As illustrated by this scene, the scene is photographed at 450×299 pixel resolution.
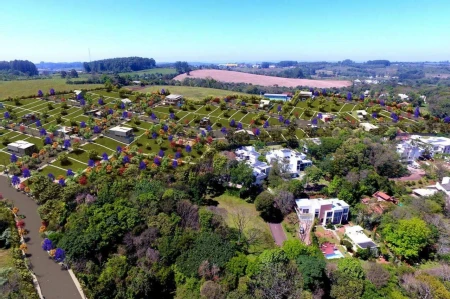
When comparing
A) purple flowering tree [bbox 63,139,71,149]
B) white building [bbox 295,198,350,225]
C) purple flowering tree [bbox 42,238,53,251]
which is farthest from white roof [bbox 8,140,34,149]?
white building [bbox 295,198,350,225]

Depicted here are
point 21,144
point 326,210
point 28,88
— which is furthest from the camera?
point 28,88

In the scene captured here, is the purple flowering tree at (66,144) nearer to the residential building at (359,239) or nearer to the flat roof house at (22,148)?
the flat roof house at (22,148)

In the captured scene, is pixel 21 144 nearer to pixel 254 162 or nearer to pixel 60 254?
pixel 60 254

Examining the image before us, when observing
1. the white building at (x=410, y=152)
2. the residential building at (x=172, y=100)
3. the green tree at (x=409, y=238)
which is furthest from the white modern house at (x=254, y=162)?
the residential building at (x=172, y=100)

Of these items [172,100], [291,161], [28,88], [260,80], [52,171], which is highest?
[260,80]

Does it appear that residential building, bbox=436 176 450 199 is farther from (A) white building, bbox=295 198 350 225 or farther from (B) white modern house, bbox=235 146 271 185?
(B) white modern house, bbox=235 146 271 185

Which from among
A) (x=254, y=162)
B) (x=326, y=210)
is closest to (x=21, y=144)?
(x=254, y=162)

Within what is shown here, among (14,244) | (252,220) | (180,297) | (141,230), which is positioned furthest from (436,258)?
(14,244)
